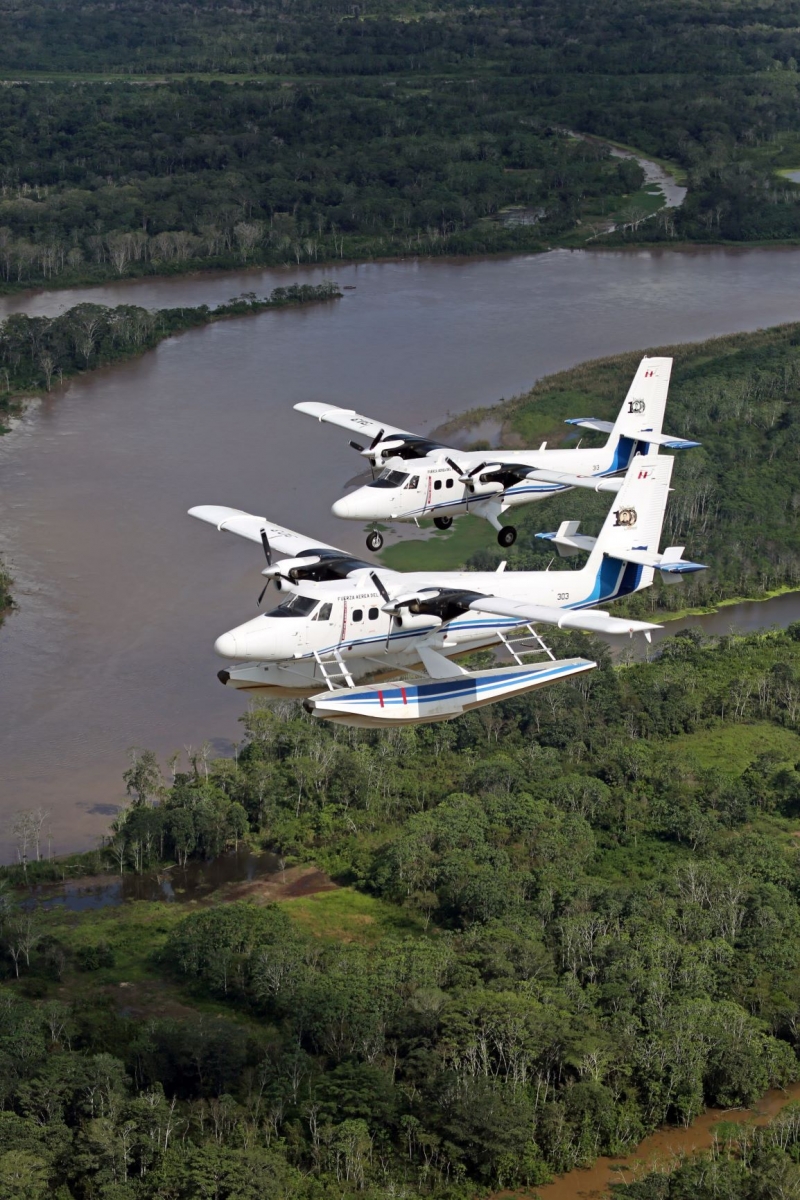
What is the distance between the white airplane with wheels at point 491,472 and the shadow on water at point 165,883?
1615 cm

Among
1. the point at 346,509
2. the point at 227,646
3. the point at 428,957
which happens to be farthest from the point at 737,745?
the point at 227,646

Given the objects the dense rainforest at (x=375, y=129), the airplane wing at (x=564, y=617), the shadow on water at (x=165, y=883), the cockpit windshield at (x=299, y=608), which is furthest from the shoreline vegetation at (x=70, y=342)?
the airplane wing at (x=564, y=617)

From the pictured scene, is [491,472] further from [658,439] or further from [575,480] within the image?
[658,439]

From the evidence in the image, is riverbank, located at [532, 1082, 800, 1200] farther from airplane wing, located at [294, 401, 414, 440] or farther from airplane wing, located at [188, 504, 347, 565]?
airplane wing, located at [294, 401, 414, 440]

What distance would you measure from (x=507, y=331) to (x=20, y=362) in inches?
970

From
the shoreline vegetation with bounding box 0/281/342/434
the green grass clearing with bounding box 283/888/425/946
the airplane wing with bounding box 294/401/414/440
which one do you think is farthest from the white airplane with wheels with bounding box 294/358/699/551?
the shoreline vegetation with bounding box 0/281/342/434

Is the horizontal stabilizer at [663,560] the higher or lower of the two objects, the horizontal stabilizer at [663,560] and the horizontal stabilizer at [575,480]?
the lower

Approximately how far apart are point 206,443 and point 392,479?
40.7 metres

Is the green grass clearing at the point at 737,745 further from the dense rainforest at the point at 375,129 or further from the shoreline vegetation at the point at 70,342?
the dense rainforest at the point at 375,129

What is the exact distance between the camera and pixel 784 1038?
4375 centimetres

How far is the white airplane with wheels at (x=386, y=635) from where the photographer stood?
3181cm

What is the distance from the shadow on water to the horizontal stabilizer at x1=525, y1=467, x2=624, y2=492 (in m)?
18.0

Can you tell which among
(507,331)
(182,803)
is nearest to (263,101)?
(507,331)

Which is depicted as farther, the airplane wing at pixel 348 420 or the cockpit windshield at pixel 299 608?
the airplane wing at pixel 348 420
